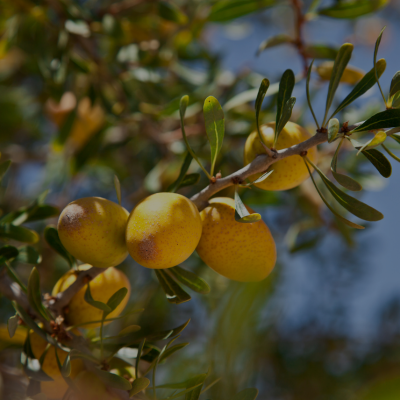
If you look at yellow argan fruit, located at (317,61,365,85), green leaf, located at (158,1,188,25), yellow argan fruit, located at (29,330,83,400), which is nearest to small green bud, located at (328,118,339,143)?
yellow argan fruit, located at (317,61,365,85)

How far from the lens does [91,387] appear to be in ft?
2.74

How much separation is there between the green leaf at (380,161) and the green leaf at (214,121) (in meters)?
0.29

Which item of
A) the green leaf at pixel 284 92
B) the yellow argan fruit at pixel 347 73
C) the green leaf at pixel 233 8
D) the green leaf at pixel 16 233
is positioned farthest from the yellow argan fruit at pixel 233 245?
the green leaf at pixel 233 8

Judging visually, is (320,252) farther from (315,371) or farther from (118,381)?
(118,381)

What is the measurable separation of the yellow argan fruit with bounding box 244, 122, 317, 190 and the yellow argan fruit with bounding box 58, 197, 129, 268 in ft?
1.00

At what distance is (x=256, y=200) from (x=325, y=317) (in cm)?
92

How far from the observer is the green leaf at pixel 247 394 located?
0.74 m

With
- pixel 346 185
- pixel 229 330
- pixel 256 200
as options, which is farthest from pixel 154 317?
pixel 346 185

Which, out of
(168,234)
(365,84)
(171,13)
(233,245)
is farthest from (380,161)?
(171,13)

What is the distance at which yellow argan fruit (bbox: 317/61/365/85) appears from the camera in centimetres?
122

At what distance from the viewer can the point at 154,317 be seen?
4.72ft

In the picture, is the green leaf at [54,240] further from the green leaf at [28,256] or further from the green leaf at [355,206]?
the green leaf at [355,206]

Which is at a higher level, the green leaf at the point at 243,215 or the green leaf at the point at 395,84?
the green leaf at the point at 395,84

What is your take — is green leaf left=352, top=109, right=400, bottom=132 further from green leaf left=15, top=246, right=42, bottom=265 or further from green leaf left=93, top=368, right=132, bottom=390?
green leaf left=15, top=246, right=42, bottom=265
